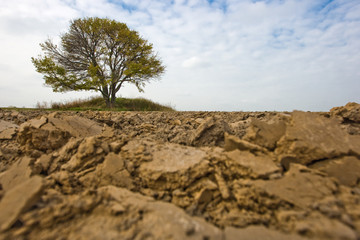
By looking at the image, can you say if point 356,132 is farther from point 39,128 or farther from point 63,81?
point 63,81

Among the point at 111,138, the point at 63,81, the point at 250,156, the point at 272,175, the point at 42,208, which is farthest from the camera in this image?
the point at 63,81

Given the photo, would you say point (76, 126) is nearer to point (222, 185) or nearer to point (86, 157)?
point (86, 157)

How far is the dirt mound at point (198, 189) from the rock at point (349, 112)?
211 centimetres

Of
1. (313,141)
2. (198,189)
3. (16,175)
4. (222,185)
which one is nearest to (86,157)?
(16,175)

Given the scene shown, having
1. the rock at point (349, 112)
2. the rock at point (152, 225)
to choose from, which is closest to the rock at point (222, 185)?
the rock at point (152, 225)

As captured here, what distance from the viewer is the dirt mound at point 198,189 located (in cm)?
153

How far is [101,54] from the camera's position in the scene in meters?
17.3

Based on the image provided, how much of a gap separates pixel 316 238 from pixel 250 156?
3.08 ft

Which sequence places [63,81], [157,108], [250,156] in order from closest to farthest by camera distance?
[250,156] → [63,81] → [157,108]

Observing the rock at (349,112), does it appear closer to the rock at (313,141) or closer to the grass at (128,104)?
Answer: the rock at (313,141)

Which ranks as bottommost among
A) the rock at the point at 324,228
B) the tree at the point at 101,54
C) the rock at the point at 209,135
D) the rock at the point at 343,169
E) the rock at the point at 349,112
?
the rock at the point at 324,228

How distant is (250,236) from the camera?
149 centimetres

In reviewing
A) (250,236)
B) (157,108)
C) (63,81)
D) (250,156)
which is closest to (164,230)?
(250,236)

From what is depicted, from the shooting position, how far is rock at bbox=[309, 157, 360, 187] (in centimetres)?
195
